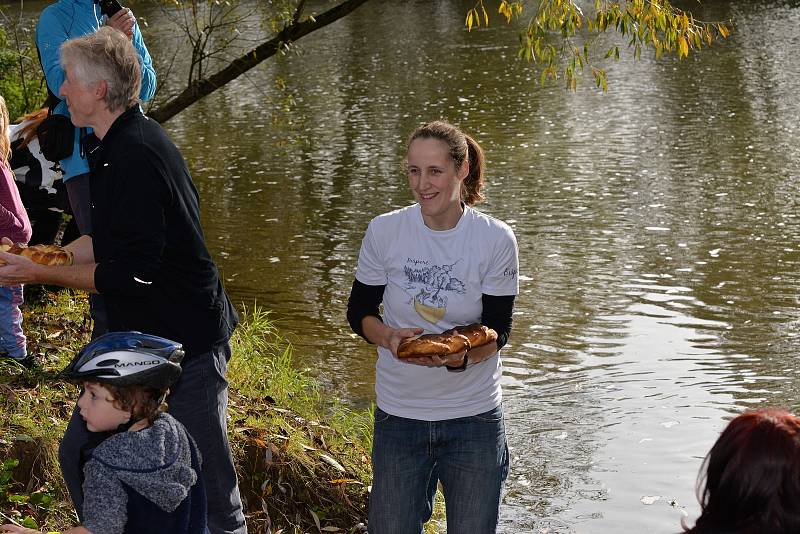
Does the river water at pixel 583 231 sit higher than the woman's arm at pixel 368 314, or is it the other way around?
the woman's arm at pixel 368 314

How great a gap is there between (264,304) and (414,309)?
6.23 meters

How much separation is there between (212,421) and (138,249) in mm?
700

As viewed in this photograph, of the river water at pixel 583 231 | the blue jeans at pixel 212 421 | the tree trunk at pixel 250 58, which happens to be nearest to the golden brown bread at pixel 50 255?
the blue jeans at pixel 212 421

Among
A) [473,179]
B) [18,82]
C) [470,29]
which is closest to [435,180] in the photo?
[473,179]

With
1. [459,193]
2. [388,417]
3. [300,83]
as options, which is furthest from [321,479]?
[300,83]

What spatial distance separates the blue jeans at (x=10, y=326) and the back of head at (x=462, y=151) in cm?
278

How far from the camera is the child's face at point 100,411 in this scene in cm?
326

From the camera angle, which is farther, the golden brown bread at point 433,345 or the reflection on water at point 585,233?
the reflection on water at point 585,233

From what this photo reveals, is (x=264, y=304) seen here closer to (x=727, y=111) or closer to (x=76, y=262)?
(x=76, y=262)

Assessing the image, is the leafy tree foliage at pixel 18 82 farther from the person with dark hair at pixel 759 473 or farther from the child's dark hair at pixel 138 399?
the person with dark hair at pixel 759 473

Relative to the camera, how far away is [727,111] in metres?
17.5

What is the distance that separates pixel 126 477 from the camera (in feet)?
10.4

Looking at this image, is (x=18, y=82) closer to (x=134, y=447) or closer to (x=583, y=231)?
(x=583, y=231)

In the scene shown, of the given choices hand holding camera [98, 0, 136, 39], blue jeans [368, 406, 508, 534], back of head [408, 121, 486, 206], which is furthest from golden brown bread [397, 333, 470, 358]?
hand holding camera [98, 0, 136, 39]
